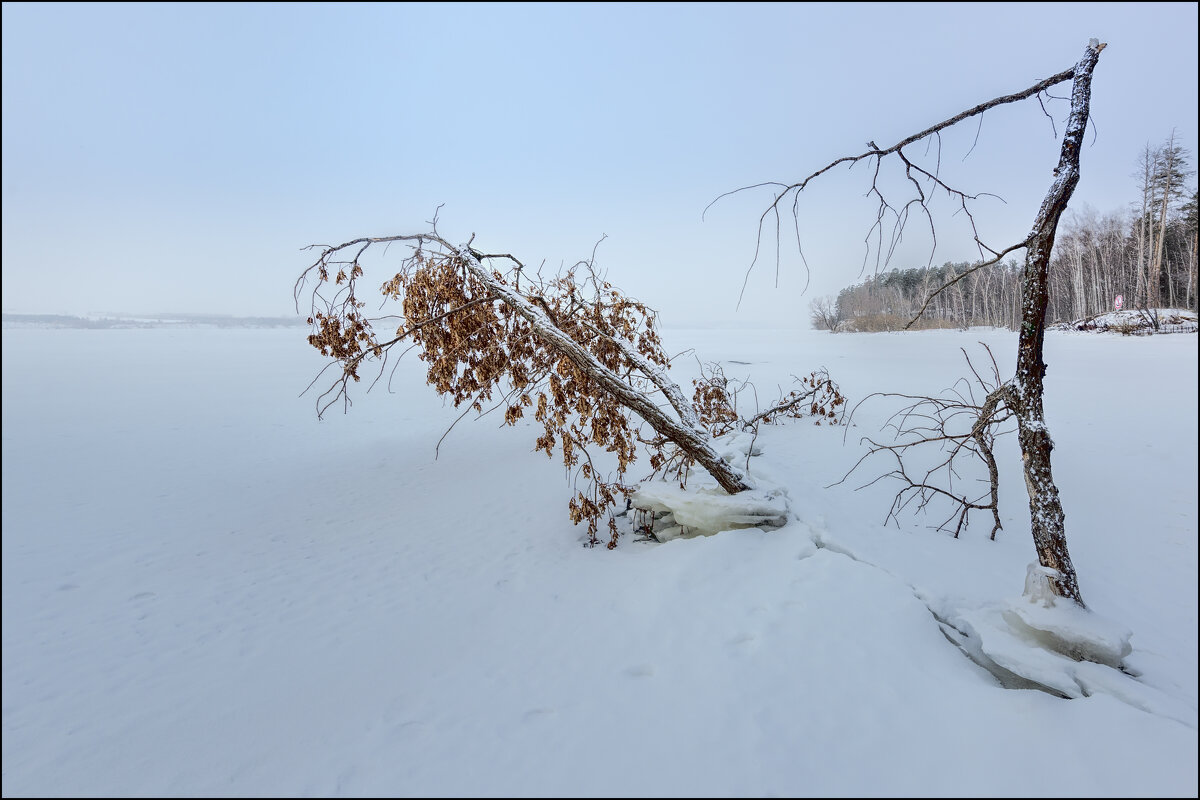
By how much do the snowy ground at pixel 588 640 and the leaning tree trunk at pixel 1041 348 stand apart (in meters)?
0.52

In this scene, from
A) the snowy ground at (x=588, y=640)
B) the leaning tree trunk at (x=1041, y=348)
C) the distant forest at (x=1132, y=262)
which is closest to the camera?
the snowy ground at (x=588, y=640)

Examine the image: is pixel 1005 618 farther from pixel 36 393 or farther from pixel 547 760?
pixel 36 393

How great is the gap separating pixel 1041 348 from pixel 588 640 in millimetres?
2999

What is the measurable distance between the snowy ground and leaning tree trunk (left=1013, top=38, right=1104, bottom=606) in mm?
520

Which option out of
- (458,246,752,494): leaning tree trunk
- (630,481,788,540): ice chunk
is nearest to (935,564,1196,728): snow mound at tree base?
(630,481,788,540): ice chunk

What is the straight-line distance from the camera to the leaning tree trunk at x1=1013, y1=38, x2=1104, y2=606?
2.27 metres

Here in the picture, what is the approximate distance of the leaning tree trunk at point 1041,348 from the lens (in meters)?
2.27

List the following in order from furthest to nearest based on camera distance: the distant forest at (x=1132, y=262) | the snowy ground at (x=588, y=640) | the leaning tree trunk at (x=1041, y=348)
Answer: the distant forest at (x=1132, y=262) → the leaning tree trunk at (x=1041, y=348) → the snowy ground at (x=588, y=640)

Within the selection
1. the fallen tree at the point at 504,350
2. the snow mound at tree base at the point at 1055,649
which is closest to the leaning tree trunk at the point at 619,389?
the fallen tree at the point at 504,350

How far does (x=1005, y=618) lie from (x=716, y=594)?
59.7 inches

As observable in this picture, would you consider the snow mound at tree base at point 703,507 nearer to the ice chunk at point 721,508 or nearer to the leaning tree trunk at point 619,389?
the ice chunk at point 721,508

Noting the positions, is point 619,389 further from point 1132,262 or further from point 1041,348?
point 1132,262

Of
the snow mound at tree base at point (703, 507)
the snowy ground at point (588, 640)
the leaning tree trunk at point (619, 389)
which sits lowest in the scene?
the snowy ground at point (588, 640)

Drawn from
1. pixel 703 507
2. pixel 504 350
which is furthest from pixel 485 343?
pixel 703 507
